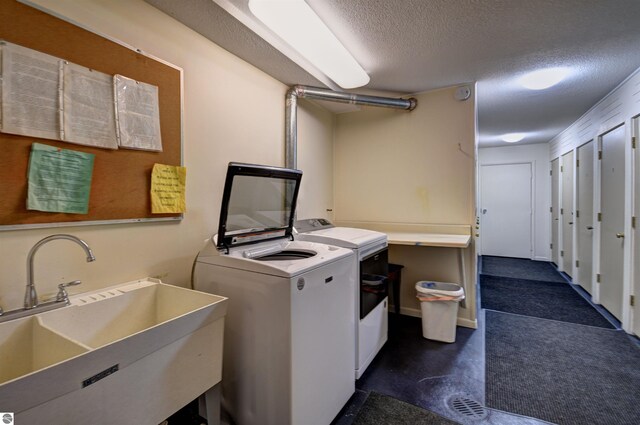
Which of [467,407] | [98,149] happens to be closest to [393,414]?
[467,407]

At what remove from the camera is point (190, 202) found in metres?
1.81

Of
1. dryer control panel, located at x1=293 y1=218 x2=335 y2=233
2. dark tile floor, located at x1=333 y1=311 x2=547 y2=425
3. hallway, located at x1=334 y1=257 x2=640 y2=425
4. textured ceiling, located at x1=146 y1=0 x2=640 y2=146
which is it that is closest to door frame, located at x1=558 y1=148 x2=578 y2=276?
hallway, located at x1=334 y1=257 x2=640 y2=425

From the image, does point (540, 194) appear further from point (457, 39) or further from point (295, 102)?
point (295, 102)

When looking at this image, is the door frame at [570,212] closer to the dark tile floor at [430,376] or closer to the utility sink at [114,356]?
the dark tile floor at [430,376]

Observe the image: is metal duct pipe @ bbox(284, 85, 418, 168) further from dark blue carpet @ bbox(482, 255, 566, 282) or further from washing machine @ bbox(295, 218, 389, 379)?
dark blue carpet @ bbox(482, 255, 566, 282)

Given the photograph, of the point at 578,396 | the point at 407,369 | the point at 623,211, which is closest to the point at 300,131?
the point at 407,369

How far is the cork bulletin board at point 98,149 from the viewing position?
111cm

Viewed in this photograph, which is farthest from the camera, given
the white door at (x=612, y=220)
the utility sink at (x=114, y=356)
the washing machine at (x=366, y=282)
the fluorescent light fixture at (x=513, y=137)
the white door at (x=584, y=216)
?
the fluorescent light fixture at (x=513, y=137)

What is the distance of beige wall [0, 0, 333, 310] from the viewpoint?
1.23 m

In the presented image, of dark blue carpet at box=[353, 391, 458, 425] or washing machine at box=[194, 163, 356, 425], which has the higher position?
washing machine at box=[194, 163, 356, 425]

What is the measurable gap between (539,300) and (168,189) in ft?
14.5

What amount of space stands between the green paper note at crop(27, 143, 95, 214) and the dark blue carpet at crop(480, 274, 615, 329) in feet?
13.2

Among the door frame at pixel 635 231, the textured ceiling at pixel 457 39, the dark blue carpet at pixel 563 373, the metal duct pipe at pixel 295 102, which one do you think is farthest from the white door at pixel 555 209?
the metal duct pipe at pixel 295 102

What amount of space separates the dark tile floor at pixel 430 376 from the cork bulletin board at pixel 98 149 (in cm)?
172
